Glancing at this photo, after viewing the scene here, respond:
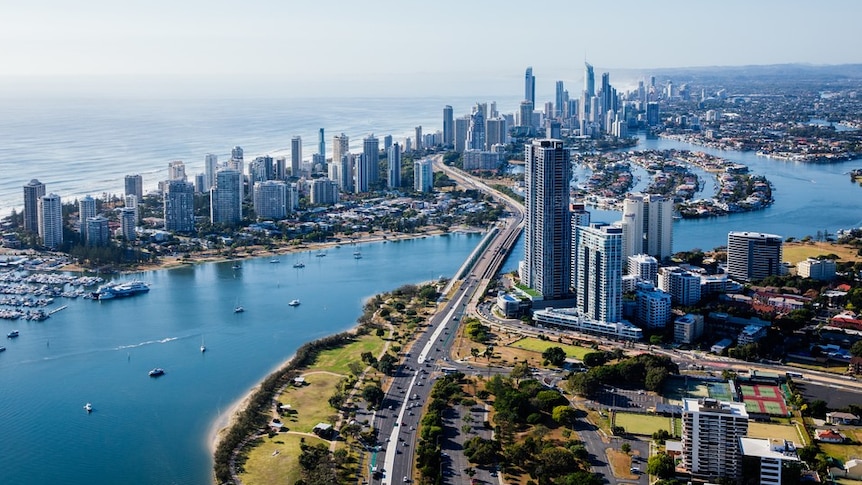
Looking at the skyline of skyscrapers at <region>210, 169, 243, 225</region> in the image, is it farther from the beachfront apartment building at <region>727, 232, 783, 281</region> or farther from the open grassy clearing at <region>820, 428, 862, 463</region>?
the open grassy clearing at <region>820, 428, 862, 463</region>

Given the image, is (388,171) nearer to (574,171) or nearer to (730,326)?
(574,171)

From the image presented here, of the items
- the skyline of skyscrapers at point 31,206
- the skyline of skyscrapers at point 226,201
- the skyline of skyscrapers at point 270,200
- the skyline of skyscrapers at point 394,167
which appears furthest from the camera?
the skyline of skyscrapers at point 394,167

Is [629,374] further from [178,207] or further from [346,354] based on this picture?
[178,207]

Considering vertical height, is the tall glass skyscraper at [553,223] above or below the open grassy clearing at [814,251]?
above

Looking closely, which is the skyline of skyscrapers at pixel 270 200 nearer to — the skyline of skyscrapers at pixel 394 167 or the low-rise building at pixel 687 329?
the skyline of skyscrapers at pixel 394 167

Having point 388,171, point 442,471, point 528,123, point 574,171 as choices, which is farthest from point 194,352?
point 528,123

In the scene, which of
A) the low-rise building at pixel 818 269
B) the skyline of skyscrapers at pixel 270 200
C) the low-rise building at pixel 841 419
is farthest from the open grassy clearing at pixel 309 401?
the skyline of skyscrapers at pixel 270 200

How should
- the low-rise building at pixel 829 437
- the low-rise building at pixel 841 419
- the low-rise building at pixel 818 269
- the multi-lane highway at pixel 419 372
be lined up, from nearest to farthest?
the multi-lane highway at pixel 419 372, the low-rise building at pixel 829 437, the low-rise building at pixel 841 419, the low-rise building at pixel 818 269

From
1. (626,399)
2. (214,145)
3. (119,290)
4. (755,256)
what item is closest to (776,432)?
(626,399)
